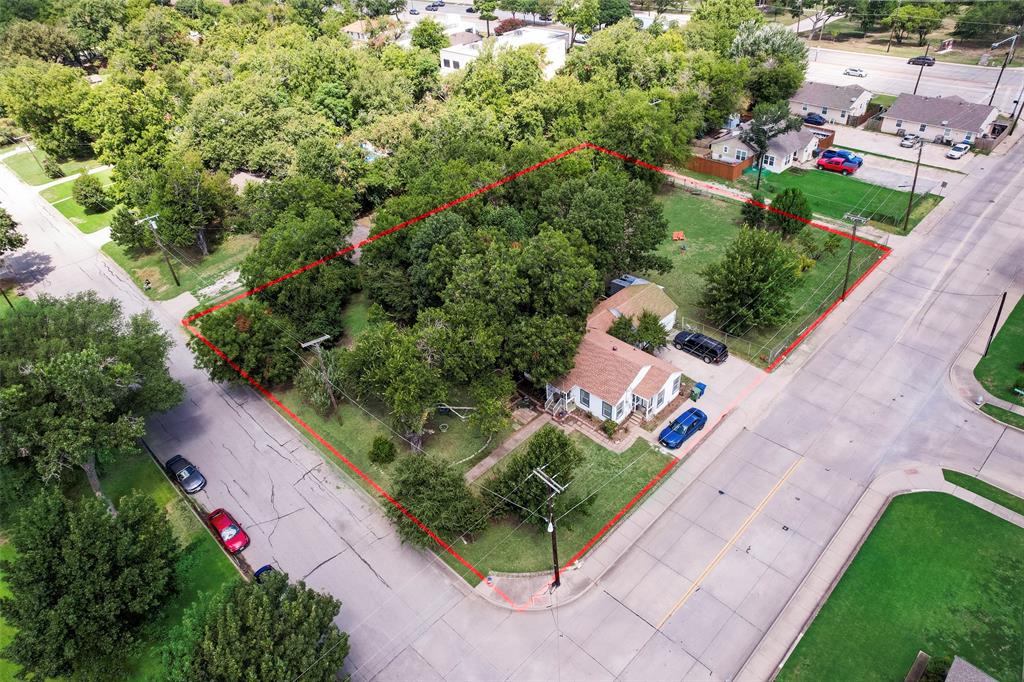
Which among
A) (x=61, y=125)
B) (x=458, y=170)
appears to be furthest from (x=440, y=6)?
(x=458, y=170)

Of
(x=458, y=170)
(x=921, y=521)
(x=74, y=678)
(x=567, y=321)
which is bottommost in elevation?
(x=921, y=521)

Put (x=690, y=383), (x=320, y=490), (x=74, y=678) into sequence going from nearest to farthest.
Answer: (x=74, y=678) < (x=320, y=490) < (x=690, y=383)

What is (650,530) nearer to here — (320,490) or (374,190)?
(320,490)

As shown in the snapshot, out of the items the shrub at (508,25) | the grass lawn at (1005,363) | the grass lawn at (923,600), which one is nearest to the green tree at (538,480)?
the grass lawn at (923,600)

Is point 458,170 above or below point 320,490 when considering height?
above

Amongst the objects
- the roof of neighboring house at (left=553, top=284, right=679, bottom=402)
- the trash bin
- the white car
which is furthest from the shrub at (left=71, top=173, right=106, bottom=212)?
the white car

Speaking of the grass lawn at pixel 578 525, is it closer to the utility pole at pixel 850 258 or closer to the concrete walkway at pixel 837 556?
the concrete walkway at pixel 837 556

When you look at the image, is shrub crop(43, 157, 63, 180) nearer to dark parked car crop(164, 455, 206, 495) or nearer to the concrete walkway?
dark parked car crop(164, 455, 206, 495)
